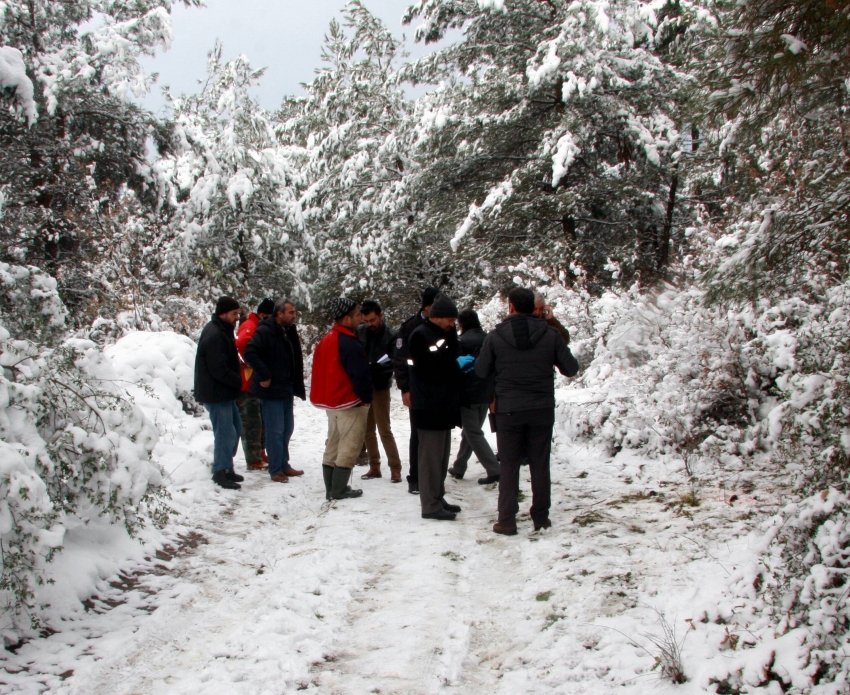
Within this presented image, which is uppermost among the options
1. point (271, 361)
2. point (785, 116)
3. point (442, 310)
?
point (785, 116)

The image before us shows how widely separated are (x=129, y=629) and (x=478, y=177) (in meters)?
16.2

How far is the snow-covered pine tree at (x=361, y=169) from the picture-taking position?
72.5 feet

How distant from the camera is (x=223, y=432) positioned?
302 inches

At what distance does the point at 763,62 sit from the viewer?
13.6ft

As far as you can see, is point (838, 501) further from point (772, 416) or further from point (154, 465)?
point (154, 465)

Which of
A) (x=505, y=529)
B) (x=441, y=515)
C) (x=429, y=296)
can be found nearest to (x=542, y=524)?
(x=505, y=529)

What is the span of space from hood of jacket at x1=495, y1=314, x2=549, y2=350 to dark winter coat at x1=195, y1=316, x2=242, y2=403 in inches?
132

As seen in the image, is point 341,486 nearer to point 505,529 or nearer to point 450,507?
point 450,507

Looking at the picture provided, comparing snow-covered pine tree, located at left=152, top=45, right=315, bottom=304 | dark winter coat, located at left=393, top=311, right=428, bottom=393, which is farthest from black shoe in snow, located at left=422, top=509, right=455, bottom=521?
snow-covered pine tree, located at left=152, top=45, right=315, bottom=304

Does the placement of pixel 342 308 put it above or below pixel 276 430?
above

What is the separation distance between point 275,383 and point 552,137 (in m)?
10.4

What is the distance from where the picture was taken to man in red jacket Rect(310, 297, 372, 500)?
725 cm

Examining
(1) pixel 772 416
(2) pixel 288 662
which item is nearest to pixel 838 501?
(1) pixel 772 416

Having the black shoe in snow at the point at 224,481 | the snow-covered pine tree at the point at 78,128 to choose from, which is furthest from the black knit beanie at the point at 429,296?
the snow-covered pine tree at the point at 78,128
